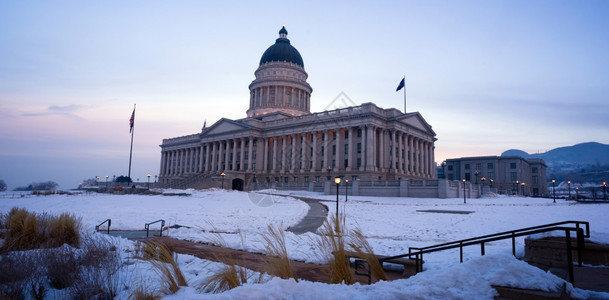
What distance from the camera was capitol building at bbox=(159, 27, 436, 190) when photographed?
235 ft

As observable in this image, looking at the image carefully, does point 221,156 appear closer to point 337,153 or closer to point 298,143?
point 298,143

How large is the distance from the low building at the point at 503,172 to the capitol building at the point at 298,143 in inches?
1029

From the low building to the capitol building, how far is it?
26148 mm

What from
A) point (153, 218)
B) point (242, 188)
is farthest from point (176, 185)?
point (153, 218)

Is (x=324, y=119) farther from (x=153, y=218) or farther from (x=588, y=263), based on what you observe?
(x=588, y=263)

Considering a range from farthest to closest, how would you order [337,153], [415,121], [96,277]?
[415,121] → [337,153] → [96,277]

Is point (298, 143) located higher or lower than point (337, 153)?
higher

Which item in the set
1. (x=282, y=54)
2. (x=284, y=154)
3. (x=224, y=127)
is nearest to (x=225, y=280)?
(x=284, y=154)

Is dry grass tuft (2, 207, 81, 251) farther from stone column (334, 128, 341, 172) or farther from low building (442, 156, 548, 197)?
low building (442, 156, 548, 197)

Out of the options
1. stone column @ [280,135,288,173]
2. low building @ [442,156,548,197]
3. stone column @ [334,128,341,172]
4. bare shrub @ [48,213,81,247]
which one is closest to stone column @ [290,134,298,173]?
stone column @ [280,135,288,173]

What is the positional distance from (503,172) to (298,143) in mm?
63634

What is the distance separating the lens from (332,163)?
7625 cm

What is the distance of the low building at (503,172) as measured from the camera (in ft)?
339

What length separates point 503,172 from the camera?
4146 inches
